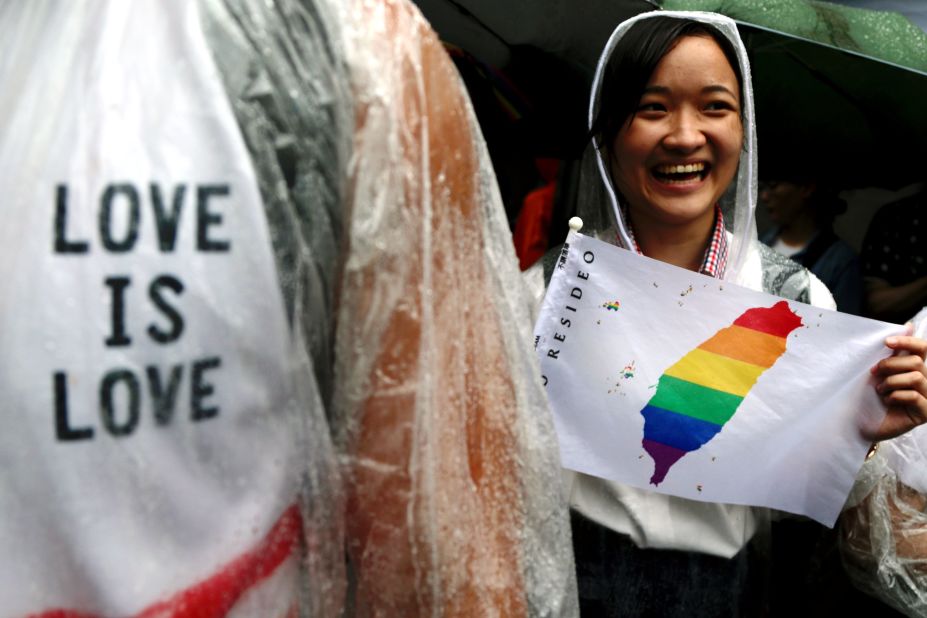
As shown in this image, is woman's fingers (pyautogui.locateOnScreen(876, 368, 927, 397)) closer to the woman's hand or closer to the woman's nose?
the woman's hand

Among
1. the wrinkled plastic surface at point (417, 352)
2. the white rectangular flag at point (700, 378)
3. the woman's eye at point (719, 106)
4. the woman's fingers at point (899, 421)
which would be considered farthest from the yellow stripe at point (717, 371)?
the wrinkled plastic surface at point (417, 352)

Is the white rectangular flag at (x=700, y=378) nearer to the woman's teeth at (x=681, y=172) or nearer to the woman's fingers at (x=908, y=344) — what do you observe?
the woman's fingers at (x=908, y=344)

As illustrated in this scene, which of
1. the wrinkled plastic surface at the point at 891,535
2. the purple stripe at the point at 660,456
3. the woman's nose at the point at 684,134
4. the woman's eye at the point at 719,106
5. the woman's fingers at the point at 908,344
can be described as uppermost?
the woman's eye at the point at 719,106

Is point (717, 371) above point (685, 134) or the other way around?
the other way around

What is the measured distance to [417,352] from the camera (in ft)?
2.81

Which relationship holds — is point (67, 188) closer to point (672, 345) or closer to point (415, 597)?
point (415, 597)

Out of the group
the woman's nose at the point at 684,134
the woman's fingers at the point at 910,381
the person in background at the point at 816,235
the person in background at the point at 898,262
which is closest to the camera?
the woman's fingers at the point at 910,381

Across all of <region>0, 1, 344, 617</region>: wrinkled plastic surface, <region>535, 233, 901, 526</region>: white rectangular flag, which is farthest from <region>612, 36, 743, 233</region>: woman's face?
<region>0, 1, 344, 617</region>: wrinkled plastic surface

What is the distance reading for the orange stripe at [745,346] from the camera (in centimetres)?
155

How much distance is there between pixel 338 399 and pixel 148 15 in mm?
396

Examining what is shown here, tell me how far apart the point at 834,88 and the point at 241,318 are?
262cm

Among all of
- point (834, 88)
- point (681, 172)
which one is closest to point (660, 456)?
point (681, 172)

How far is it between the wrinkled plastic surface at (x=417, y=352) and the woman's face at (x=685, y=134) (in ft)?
2.66

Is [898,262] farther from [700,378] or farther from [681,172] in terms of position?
[700,378]
